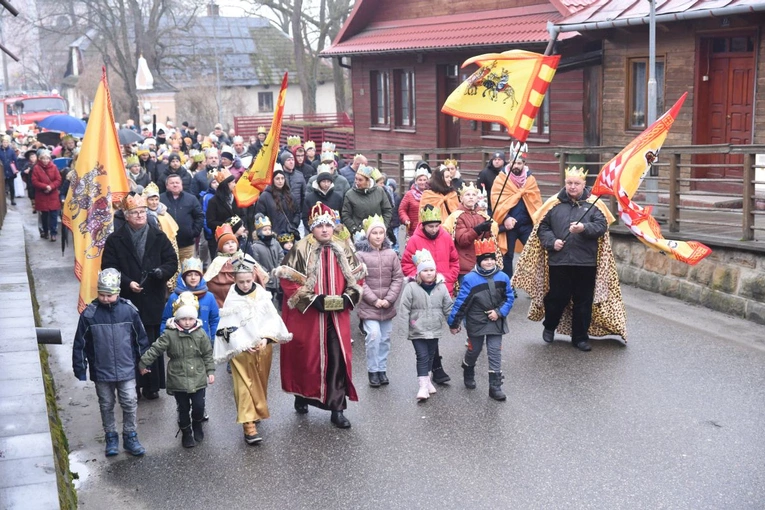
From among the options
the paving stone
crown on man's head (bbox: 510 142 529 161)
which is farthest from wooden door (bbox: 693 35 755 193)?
the paving stone

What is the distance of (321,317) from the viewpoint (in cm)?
816

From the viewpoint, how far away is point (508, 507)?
254 inches

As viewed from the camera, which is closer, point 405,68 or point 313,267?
point 313,267

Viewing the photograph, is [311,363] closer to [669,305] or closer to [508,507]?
[508,507]

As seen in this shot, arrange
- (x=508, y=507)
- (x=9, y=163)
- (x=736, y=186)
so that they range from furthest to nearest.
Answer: (x=9, y=163) < (x=736, y=186) < (x=508, y=507)

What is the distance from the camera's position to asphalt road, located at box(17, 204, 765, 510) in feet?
22.0

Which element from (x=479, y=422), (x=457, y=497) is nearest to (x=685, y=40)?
(x=479, y=422)

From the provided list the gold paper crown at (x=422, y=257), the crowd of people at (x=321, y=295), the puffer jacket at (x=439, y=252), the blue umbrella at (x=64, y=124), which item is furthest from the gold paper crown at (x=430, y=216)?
the blue umbrella at (x=64, y=124)

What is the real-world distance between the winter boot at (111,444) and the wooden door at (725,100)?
1083 centimetres

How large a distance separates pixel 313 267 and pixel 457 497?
2.36 meters

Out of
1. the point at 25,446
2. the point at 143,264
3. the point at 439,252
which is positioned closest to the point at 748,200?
the point at 439,252

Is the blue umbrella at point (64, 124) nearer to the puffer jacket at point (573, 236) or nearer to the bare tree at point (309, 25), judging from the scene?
the puffer jacket at point (573, 236)

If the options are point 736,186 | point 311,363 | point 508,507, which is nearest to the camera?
point 508,507

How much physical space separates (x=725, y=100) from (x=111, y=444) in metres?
11.9
